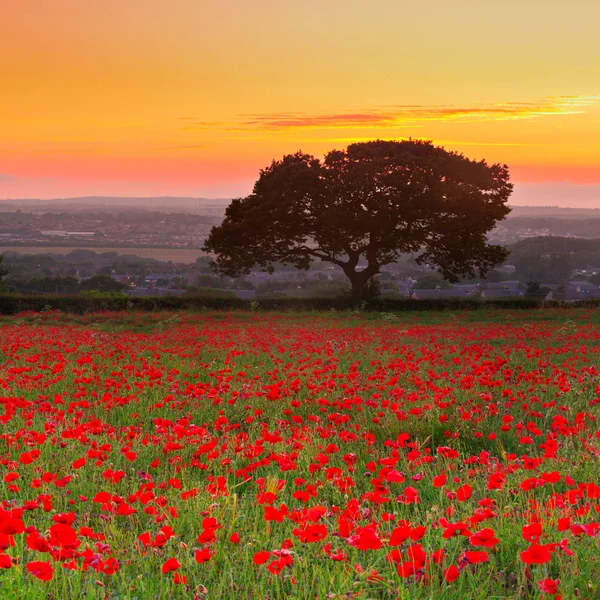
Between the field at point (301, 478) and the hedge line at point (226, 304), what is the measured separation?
18776 mm

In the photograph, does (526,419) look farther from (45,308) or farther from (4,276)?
(4,276)

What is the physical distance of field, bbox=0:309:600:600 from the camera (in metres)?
3.13

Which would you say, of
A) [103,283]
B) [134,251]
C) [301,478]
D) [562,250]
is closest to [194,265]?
[103,283]

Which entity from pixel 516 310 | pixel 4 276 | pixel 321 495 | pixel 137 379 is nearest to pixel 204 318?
pixel 516 310

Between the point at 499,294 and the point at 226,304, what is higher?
the point at 499,294

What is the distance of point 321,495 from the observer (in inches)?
195

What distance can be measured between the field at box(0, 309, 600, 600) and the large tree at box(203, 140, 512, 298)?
2295cm

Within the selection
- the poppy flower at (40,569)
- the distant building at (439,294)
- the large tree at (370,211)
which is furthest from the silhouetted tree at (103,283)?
the poppy flower at (40,569)

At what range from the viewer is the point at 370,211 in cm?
3556

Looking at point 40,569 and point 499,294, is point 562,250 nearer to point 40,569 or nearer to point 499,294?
point 499,294

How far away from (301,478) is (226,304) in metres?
28.6

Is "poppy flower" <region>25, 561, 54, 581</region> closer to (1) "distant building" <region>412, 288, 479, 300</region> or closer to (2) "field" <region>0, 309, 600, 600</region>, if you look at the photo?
(2) "field" <region>0, 309, 600, 600</region>

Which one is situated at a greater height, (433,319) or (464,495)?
(464,495)

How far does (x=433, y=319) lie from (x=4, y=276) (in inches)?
1487
